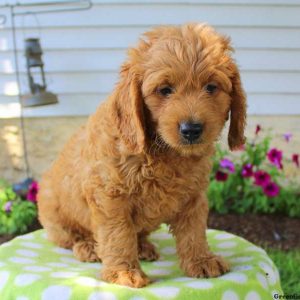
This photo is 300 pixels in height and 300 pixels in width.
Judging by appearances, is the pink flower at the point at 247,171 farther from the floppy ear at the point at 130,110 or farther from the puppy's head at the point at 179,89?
the floppy ear at the point at 130,110

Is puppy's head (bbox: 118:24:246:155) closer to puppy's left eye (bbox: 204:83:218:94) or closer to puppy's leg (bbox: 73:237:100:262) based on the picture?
puppy's left eye (bbox: 204:83:218:94)

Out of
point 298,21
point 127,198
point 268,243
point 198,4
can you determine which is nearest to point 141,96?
point 127,198

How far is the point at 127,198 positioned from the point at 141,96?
0.62m

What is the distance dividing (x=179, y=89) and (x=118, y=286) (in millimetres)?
1166

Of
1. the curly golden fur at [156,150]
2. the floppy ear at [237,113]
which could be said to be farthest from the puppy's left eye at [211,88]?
the floppy ear at [237,113]

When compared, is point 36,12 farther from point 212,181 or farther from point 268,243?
point 268,243

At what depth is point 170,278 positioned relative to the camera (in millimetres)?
3363

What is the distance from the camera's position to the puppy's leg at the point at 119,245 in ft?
10.4

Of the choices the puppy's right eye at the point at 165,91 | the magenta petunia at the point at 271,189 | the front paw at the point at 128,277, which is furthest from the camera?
the magenta petunia at the point at 271,189

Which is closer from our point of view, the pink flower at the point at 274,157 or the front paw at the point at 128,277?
the front paw at the point at 128,277

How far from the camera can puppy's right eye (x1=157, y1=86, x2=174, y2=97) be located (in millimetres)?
2887

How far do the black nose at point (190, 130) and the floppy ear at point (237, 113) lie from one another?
44 cm

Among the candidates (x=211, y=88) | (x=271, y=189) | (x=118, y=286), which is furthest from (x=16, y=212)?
(x=211, y=88)

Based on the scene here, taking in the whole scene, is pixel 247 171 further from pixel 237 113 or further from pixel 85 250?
pixel 237 113
